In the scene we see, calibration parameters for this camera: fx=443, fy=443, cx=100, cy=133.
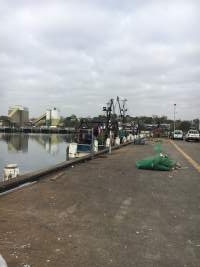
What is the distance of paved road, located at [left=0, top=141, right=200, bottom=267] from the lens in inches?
232

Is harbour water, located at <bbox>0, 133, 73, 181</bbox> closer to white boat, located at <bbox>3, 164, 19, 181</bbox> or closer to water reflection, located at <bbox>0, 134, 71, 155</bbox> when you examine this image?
water reflection, located at <bbox>0, 134, 71, 155</bbox>

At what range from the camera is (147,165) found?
17641 mm

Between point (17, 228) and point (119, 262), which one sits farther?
point (17, 228)

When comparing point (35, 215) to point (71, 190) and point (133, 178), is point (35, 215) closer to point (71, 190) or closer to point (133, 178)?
point (71, 190)

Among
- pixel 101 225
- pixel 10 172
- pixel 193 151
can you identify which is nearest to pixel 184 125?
pixel 193 151

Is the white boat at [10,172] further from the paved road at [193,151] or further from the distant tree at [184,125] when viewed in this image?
the distant tree at [184,125]

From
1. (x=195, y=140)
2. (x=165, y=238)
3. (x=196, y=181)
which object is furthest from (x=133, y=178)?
(x=195, y=140)

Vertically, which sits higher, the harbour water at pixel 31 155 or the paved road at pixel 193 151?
the paved road at pixel 193 151

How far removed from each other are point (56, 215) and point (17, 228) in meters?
1.19

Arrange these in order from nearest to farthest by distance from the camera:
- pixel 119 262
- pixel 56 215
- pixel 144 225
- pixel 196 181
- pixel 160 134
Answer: pixel 119 262 → pixel 144 225 → pixel 56 215 → pixel 196 181 → pixel 160 134

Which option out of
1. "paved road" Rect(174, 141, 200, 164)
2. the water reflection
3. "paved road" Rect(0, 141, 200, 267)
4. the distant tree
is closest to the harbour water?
the water reflection

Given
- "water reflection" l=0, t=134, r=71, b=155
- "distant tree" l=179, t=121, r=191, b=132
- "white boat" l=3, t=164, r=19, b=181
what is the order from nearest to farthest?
"white boat" l=3, t=164, r=19, b=181 → "water reflection" l=0, t=134, r=71, b=155 → "distant tree" l=179, t=121, r=191, b=132

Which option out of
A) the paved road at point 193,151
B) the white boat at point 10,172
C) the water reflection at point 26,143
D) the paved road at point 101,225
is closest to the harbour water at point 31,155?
the water reflection at point 26,143

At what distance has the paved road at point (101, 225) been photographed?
5898 mm
